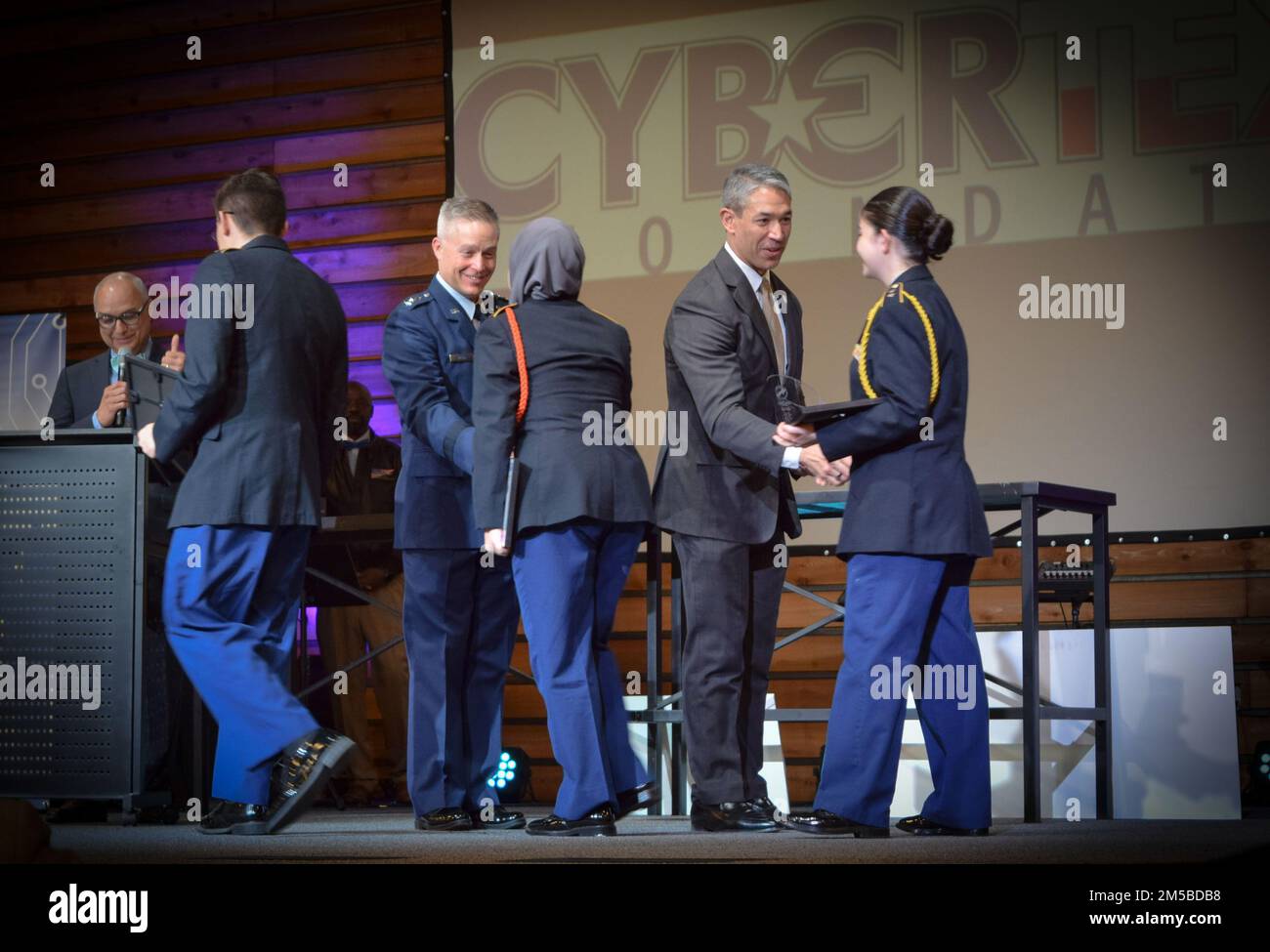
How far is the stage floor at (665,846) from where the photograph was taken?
284 centimetres

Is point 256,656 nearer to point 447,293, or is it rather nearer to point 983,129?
point 447,293

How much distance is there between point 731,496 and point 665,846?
0.98m

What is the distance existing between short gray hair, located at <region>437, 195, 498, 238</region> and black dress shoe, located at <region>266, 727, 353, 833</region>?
1.47 m

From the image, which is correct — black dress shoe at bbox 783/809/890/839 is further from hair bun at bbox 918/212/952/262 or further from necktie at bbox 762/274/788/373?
hair bun at bbox 918/212/952/262

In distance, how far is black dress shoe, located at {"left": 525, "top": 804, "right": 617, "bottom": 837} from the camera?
11.9 feet

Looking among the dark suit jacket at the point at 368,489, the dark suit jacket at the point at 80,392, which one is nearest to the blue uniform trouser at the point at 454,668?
the dark suit jacket at the point at 368,489

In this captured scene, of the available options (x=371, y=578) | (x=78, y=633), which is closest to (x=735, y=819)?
(x=78, y=633)

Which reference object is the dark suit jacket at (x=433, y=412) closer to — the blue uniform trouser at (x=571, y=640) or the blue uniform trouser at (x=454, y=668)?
the blue uniform trouser at (x=454, y=668)

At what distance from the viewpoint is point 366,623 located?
620 cm

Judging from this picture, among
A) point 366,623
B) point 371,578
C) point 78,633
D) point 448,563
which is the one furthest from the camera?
point 366,623

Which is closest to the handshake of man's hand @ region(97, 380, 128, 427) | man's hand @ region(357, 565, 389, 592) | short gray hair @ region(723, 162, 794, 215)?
short gray hair @ region(723, 162, 794, 215)

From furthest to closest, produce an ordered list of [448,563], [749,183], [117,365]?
[117,365]
[448,563]
[749,183]

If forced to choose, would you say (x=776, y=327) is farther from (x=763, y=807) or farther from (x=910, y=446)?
(x=763, y=807)
